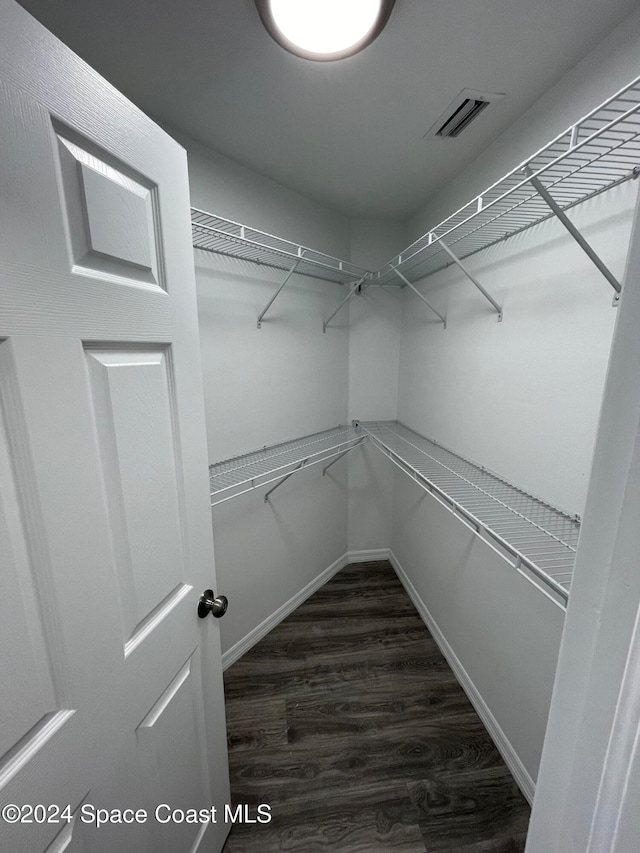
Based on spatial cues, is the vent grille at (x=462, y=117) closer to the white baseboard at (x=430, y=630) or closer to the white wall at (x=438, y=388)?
the white wall at (x=438, y=388)

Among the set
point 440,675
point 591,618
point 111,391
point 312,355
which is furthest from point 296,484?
point 591,618

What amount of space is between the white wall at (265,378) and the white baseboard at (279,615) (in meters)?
0.04

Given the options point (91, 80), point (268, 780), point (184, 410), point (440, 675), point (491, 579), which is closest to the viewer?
point (91, 80)

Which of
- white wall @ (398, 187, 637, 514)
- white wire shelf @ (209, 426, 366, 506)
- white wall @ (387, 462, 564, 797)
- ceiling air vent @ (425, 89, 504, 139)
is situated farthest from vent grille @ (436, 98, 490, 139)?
white wall @ (387, 462, 564, 797)

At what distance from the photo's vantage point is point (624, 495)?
1.17 feet


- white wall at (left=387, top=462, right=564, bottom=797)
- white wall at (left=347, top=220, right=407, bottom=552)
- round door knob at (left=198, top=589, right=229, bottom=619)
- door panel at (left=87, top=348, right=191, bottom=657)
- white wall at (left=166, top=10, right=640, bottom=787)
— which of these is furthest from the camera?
white wall at (left=347, top=220, right=407, bottom=552)

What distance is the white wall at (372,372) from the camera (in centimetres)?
204

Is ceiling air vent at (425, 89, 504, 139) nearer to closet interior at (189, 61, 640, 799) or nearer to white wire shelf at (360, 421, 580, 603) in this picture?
closet interior at (189, 61, 640, 799)

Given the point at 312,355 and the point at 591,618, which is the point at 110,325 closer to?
the point at 591,618

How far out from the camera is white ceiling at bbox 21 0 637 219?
0.77 metres

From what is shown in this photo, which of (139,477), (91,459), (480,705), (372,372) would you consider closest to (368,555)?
(480,705)

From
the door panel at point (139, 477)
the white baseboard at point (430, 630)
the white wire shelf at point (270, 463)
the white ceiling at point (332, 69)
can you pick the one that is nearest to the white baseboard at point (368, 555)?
the white baseboard at point (430, 630)

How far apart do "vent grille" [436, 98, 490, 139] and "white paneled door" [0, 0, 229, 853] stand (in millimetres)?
971

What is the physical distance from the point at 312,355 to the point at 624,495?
165 centimetres
